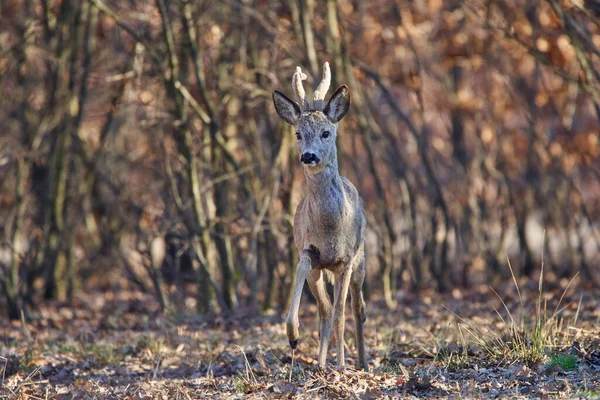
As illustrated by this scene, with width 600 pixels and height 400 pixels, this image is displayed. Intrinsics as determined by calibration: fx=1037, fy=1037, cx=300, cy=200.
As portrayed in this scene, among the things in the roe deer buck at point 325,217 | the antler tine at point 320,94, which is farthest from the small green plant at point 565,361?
the antler tine at point 320,94

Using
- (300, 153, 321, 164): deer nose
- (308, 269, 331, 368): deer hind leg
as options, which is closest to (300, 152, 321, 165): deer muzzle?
(300, 153, 321, 164): deer nose

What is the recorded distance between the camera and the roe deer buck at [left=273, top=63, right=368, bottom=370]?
7.86 metres

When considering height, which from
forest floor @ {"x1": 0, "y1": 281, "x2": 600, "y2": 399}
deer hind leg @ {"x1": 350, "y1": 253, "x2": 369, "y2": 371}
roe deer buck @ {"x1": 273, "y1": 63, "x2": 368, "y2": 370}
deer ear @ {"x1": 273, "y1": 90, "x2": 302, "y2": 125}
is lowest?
forest floor @ {"x1": 0, "y1": 281, "x2": 600, "y2": 399}

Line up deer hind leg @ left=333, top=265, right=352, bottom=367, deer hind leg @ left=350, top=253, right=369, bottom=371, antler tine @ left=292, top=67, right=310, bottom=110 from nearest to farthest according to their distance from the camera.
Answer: deer hind leg @ left=333, top=265, right=352, bottom=367 < antler tine @ left=292, top=67, right=310, bottom=110 < deer hind leg @ left=350, top=253, right=369, bottom=371

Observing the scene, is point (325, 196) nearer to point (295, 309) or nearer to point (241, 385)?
point (295, 309)

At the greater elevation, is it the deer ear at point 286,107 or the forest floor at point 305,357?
the deer ear at point 286,107

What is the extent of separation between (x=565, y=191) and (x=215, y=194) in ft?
18.8

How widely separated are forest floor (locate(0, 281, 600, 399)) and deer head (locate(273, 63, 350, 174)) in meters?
1.59

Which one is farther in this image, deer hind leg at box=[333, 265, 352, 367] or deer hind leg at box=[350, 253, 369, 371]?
deer hind leg at box=[350, 253, 369, 371]

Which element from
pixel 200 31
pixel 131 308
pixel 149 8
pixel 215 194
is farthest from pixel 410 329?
pixel 149 8

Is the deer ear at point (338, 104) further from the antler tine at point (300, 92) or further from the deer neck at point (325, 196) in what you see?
the deer neck at point (325, 196)

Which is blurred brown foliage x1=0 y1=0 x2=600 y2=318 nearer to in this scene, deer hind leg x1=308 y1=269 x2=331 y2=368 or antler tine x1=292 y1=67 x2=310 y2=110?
antler tine x1=292 y1=67 x2=310 y2=110

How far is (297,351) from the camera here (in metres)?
9.27

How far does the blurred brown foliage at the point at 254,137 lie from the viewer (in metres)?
12.2
